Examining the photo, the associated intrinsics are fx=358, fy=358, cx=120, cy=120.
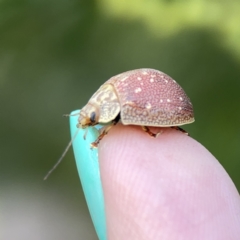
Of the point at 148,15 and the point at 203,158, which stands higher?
the point at 148,15

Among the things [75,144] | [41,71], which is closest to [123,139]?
[75,144]

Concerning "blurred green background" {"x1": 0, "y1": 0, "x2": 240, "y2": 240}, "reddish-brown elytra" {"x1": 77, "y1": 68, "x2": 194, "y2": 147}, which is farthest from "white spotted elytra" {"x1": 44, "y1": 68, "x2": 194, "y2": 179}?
"blurred green background" {"x1": 0, "y1": 0, "x2": 240, "y2": 240}

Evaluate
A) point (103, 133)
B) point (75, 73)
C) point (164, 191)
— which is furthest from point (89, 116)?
point (75, 73)

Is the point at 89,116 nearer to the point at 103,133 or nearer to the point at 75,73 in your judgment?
the point at 103,133

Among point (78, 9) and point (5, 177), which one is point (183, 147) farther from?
point (78, 9)

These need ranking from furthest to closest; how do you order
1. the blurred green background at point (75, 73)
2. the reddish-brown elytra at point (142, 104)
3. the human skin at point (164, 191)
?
the blurred green background at point (75, 73) → the reddish-brown elytra at point (142, 104) → the human skin at point (164, 191)

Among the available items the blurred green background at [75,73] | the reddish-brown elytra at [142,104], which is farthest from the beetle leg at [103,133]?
the blurred green background at [75,73]

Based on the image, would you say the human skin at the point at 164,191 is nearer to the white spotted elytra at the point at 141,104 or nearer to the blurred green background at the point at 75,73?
the white spotted elytra at the point at 141,104

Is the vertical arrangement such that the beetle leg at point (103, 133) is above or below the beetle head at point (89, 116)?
below
